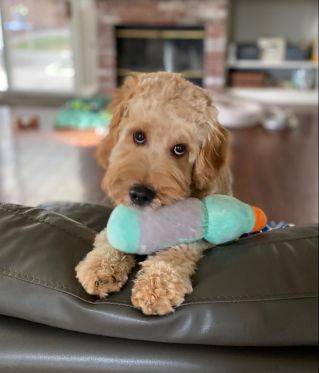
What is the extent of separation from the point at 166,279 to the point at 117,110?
48 centimetres

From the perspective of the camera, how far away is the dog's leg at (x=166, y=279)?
90cm

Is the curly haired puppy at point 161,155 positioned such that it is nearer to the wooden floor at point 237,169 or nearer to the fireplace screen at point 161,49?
the wooden floor at point 237,169

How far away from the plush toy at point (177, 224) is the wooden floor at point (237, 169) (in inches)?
72.1

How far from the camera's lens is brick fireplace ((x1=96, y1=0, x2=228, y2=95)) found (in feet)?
19.7

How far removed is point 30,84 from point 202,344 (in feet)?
20.2

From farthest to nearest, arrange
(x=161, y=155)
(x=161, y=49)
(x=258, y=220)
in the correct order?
(x=161, y=49) < (x=161, y=155) < (x=258, y=220)

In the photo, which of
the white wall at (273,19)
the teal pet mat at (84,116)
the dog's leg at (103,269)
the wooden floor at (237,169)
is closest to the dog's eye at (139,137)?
the dog's leg at (103,269)

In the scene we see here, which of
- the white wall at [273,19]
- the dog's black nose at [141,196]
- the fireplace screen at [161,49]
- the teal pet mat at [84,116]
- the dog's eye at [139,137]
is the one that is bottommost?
the teal pet mat at [84,116]

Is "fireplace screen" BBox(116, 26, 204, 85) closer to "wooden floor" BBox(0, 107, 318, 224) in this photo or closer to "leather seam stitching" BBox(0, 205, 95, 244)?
"wooden floor" BBox(0, 107, 318, 224)

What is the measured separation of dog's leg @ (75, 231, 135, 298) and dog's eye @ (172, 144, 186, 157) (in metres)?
0.27

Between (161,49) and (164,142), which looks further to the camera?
(161,49)

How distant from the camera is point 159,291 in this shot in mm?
929

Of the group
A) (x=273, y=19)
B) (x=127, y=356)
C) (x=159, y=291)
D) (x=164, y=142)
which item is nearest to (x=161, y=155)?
(x=164, y=142)

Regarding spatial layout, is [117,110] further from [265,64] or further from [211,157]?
[265,64]
